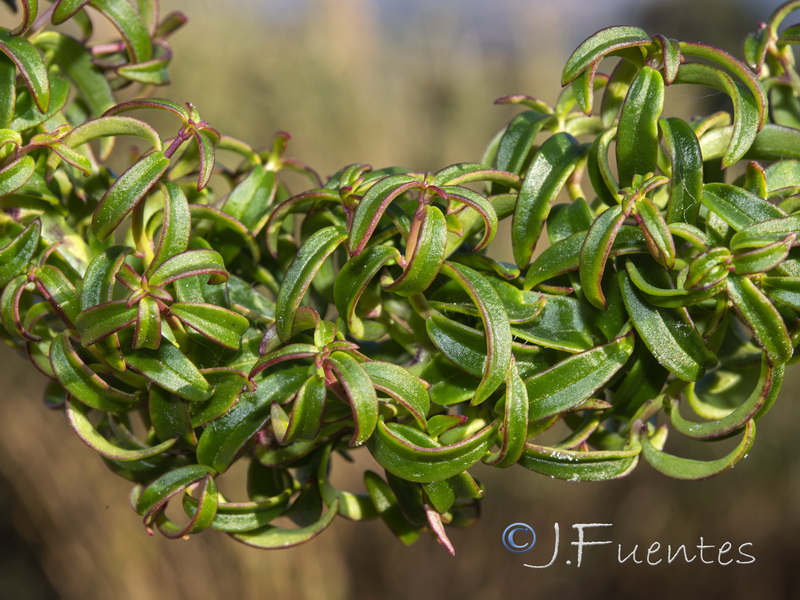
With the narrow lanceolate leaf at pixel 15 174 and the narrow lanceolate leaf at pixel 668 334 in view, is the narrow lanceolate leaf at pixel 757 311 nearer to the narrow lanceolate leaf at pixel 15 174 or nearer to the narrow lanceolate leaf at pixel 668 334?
the narrow lanceolate leaf at pixel 668 334

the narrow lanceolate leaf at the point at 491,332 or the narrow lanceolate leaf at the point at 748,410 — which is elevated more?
the narrow lanceolate leaf at the point at 491,332

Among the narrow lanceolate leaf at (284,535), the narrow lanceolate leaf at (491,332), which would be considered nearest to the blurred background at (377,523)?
the narrow lanceolate leaf at (284,535)

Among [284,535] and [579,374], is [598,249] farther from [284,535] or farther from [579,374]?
[284,535]

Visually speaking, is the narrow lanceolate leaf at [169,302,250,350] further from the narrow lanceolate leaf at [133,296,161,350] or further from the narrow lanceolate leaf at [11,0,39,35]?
the narrow lanceolate leaf at [11,0,39,35]

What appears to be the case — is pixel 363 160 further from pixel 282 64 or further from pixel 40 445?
pixel 40 445

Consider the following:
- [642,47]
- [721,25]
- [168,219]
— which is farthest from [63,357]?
[721,25]

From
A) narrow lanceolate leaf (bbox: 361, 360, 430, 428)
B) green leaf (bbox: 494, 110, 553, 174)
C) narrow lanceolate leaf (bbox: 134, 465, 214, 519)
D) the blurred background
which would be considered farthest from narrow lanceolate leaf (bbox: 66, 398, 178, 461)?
the blurred background
